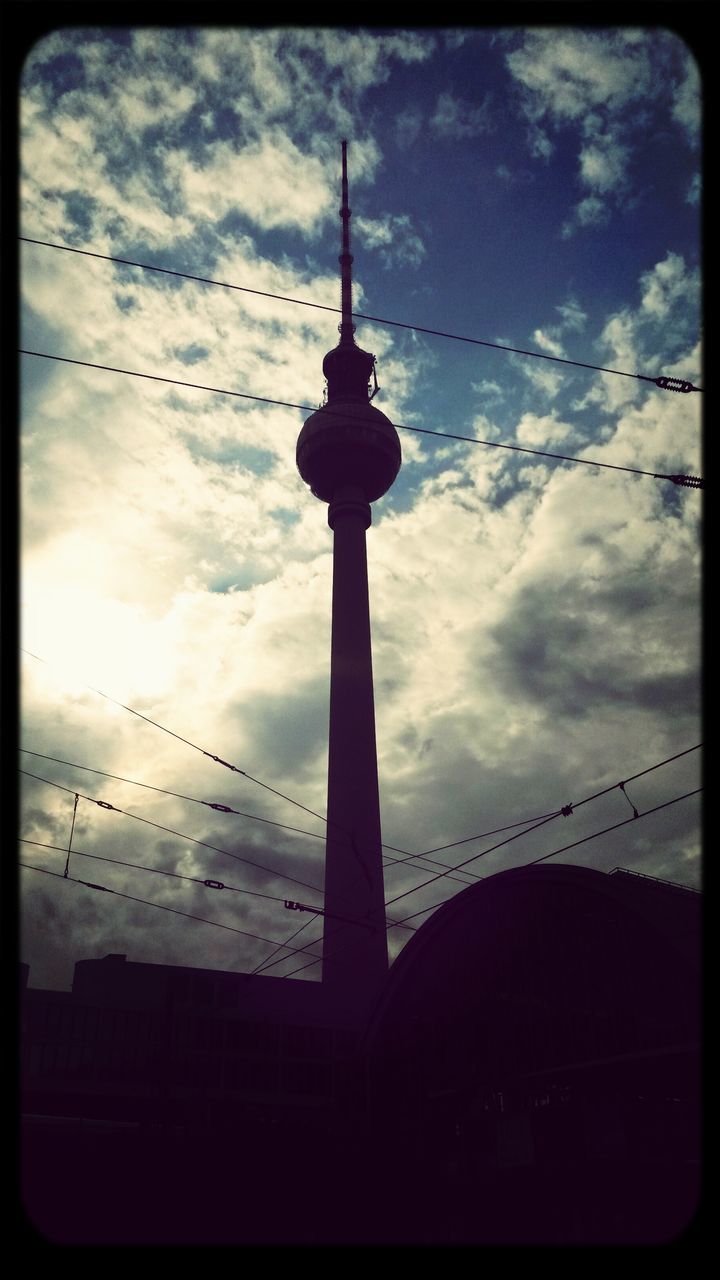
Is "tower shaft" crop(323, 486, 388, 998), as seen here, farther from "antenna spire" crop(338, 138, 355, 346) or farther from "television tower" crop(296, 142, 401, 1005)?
"antenna spire" crop(338, 138, 355, 346)

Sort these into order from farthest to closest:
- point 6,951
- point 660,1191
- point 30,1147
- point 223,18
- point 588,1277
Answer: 1. point 30,1147
2. point 660,1191
3. point 588,1277
4. point 223,18
5. point 6,951

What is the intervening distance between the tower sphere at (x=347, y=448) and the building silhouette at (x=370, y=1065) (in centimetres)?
19

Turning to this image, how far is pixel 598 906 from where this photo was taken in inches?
994

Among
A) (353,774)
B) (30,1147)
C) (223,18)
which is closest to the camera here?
(223,18)

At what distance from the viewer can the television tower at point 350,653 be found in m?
53.2

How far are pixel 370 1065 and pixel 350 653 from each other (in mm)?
33056

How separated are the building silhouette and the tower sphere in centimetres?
19

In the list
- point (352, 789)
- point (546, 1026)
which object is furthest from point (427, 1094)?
point (352, 789)

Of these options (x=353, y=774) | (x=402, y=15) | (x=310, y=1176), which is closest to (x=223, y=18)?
(x=402, y=15)

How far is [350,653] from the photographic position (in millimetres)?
60688

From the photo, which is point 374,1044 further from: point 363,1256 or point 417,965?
point 363,1256

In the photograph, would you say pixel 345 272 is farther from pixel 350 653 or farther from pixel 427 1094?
pixel 427 1094

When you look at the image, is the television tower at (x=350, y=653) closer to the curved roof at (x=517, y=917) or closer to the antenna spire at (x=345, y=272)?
the antenna spire at (x=345, y=272)

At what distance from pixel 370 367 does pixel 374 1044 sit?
2271 inches
